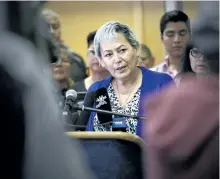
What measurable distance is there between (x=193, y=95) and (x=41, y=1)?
0.32m

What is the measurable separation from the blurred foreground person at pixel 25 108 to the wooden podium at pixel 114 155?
0.76 metres

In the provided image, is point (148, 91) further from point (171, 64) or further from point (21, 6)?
point (21, 6)

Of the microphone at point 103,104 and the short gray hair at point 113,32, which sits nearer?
the microphone at point 103,104

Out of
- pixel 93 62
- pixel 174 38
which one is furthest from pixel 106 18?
pixel 174 38

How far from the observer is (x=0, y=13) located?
2.45ft

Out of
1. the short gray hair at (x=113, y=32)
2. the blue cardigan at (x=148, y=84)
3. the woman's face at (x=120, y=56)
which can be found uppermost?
the short gray hair at (x=113, y=32)

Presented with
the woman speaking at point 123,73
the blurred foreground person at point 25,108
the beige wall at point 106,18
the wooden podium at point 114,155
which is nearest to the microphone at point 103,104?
the woman speaking at point 123,73

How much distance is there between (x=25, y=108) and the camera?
77 cm

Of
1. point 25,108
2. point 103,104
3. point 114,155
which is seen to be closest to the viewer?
point 25,108

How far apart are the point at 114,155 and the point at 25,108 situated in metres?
0.83

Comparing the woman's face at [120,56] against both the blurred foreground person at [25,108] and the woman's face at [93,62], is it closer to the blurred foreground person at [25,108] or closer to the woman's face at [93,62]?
the woman's face at [93,62]

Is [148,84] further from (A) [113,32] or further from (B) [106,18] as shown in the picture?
(B) [106,18]

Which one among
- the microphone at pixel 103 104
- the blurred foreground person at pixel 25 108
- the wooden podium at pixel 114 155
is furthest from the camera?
the microphone at pixel 103 104

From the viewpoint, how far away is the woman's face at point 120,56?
2.19 m
